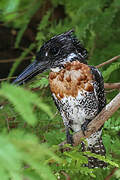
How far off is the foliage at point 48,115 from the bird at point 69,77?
0.41 ft

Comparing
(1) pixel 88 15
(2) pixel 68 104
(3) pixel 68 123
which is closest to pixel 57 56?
(2) pixel 68 104

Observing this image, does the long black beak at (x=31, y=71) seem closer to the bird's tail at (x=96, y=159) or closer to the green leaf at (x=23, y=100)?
the bird's tail at (x=96, y=159)

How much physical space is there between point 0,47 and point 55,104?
59.5 inches

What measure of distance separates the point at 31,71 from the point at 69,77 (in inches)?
9.6

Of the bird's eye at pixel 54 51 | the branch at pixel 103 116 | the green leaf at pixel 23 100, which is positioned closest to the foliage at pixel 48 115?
the green leaf at pixel 23 100

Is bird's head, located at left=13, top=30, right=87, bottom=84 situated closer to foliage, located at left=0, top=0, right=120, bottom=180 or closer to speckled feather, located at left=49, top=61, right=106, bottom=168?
speckled feather, located at left=49, top=61, right=106, bottom=168

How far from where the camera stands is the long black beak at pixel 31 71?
1963 mm

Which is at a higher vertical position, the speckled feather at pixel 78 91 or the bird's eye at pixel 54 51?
the bird's eye at pixel 54 51

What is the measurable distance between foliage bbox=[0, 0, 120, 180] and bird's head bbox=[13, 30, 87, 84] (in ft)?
0.57

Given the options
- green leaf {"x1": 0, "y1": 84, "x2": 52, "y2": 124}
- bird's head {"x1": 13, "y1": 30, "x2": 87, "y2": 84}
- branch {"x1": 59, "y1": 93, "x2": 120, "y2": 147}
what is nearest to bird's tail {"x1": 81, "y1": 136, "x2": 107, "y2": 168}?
branch {"x1": 59, "y1": 93, "x2": 120, "y2": 147}

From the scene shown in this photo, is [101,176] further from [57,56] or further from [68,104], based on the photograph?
[57,56]

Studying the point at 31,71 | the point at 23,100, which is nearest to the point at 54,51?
the point at 31,71

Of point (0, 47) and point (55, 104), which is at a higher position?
point (0, 47)

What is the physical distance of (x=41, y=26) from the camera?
9.47 feet
